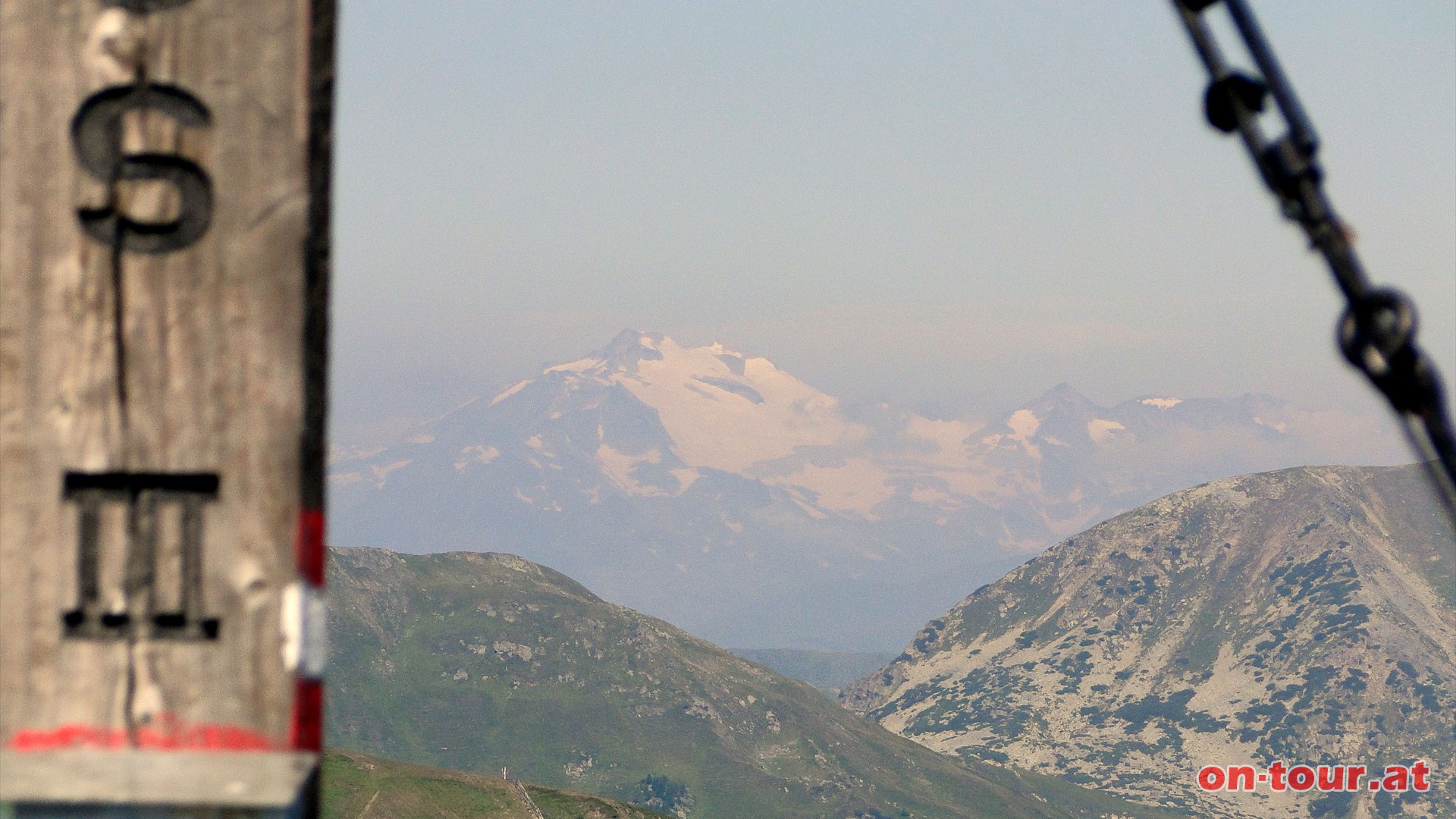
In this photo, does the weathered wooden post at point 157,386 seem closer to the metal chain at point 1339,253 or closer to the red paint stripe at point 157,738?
the red paint stripe at point 157,738

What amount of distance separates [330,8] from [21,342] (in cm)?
121

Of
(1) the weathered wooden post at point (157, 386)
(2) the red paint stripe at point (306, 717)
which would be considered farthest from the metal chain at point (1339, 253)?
(2) the red paint stripe at point (306, 717)

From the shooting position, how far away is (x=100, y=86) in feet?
11.7

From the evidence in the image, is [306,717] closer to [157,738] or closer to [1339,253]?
[157,738]

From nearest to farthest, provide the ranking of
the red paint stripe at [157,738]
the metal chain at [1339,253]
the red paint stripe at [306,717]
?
the metal chain at [1339,253]
the red paint stripe at [157,738]
the red paint stripe at [306,717]

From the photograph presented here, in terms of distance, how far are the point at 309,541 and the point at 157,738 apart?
623 mm

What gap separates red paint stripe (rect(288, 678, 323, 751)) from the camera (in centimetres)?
360

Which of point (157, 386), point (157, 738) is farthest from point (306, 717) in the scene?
point (157, 386)

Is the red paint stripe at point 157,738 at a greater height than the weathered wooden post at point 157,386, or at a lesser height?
lesser

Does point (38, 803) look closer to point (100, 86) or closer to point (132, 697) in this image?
point (132, 697)

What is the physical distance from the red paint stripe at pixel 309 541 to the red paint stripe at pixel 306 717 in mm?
276

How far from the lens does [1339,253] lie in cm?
320

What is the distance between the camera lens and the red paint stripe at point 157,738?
137 inches

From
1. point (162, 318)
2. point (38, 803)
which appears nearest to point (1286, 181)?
point (162, 318)
